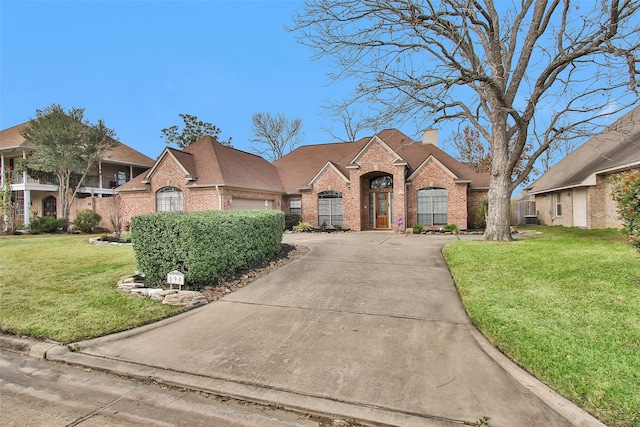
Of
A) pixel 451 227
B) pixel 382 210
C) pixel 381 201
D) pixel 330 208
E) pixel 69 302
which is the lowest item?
pixel 69 302

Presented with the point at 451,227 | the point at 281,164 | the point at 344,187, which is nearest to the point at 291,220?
the point at 344,187

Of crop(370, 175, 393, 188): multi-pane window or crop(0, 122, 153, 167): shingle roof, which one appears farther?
crop(0, 122, 153, 167): shingle roof

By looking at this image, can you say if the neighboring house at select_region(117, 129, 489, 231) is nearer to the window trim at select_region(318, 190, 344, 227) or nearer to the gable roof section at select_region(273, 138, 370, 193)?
the window trim at select_region(318, 190, 344, 227)

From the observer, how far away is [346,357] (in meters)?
4.12

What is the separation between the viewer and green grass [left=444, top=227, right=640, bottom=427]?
325 cm

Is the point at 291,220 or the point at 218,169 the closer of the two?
the point at 218,169

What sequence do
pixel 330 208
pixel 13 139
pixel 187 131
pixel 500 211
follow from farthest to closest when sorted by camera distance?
pixel 187 131
pixel 13 139
pixel 330 208
pixel 500 211

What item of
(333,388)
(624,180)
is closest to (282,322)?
(333,388)

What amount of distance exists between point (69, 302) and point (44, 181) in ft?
92.3

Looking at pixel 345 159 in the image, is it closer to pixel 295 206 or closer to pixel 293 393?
pixel 295 206

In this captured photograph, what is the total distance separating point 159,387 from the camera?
11.8 feet

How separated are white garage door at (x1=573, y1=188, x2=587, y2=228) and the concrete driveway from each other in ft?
50.1

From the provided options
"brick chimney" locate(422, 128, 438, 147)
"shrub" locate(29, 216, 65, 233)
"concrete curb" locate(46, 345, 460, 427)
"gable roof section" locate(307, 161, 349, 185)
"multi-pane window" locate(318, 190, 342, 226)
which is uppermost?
"brick chimney" locate(422, 128, 438, 147)

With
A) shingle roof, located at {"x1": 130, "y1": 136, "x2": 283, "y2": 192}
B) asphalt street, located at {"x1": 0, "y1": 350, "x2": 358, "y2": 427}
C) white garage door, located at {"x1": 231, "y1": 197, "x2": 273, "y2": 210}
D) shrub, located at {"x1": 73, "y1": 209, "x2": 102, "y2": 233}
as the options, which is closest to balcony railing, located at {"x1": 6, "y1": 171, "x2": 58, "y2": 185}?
shrub, located at {"x1": 73, "y1": 209, "x2": 102, "y2": 233}
